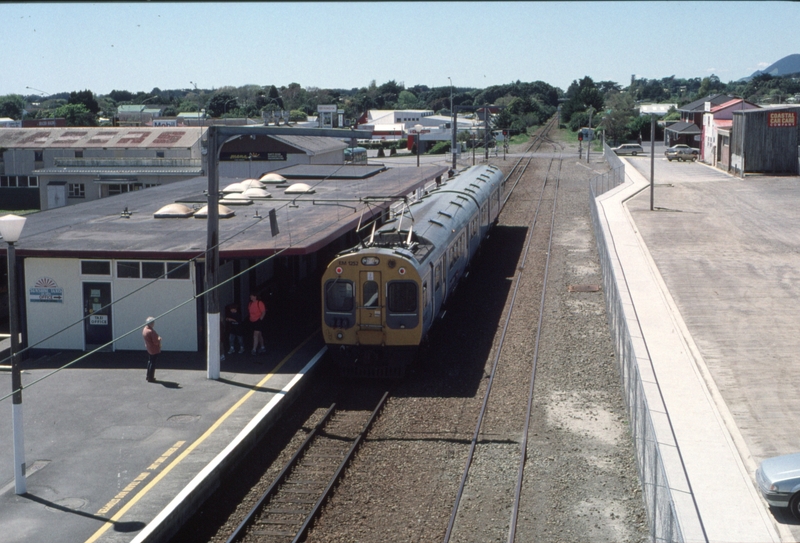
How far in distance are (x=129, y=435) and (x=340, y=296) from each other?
505 centimetres

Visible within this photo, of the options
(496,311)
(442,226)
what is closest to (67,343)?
(442,226)

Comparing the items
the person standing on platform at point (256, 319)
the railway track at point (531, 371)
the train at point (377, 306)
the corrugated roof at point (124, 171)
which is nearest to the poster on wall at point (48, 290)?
the person standing on platform at point (256, 319)

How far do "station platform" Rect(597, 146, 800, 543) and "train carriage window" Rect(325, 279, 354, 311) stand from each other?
17.8 feet

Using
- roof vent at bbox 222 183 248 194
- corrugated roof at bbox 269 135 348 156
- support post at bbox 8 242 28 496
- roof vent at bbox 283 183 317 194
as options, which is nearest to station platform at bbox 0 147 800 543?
support post at bbox 8 242 28 496

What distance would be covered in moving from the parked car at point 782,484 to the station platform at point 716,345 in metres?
0.16

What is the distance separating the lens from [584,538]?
380 inches

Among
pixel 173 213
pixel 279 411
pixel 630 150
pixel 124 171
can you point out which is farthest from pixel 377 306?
pixel 630 150

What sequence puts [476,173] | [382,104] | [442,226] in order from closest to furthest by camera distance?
[442,226]
[476,173]
[382,104]

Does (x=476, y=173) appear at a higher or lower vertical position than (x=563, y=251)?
higher

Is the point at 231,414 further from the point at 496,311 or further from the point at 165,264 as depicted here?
the point at 496,311

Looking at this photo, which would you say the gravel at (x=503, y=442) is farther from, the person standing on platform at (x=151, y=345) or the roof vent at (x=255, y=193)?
the roof vent at (x=255, y=193)

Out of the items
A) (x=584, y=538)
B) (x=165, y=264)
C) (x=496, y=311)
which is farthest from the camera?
(x=496, y=311)

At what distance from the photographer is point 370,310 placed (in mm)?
16000

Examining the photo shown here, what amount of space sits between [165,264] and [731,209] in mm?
25040
